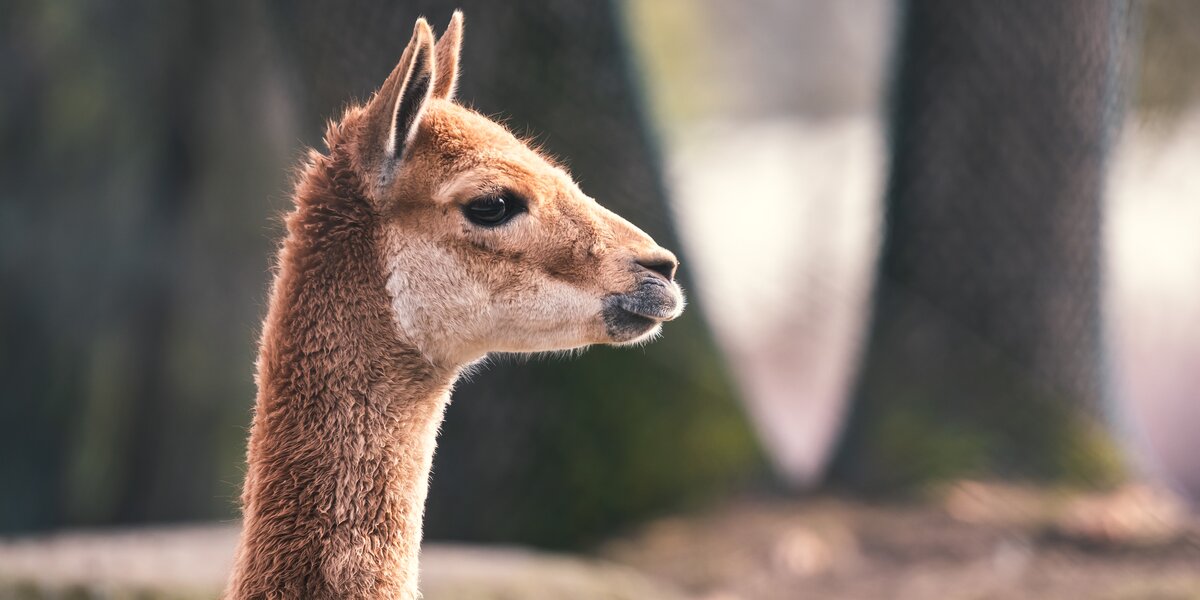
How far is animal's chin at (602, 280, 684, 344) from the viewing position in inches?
114

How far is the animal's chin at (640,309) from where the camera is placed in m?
2.90

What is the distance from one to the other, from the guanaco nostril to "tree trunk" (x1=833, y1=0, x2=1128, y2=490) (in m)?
4.38

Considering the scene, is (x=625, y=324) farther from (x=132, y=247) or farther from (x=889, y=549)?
(x=132, y=247)

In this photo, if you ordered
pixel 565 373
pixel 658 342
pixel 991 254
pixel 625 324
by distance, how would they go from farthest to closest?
pixel 991 254 → pixel 658 342 → pixel 565 373 → pixel 625 324

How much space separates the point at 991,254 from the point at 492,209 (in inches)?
186

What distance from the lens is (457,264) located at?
117 inches

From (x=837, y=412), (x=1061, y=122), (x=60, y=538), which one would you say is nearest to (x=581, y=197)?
(x=60, y=538)

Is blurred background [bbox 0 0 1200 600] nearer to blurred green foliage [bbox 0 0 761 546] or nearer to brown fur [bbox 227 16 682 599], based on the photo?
blurred green foliage [bbox 0 0 761 546]

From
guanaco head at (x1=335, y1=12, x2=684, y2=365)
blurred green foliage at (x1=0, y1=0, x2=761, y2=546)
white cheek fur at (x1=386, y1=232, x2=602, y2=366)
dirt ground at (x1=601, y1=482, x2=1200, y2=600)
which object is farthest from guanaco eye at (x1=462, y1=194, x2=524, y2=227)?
blurred green foliage at (x1=0, y1=0, x2=761, y2=546)

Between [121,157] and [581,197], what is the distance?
7.42m

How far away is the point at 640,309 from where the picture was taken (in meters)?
2.90

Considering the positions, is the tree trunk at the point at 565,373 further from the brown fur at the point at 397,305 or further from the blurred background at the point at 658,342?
the brown fur at the point at 397,305

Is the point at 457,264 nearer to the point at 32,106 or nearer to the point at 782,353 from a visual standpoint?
the point at 782,353

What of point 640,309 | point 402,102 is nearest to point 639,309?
point 640,309
